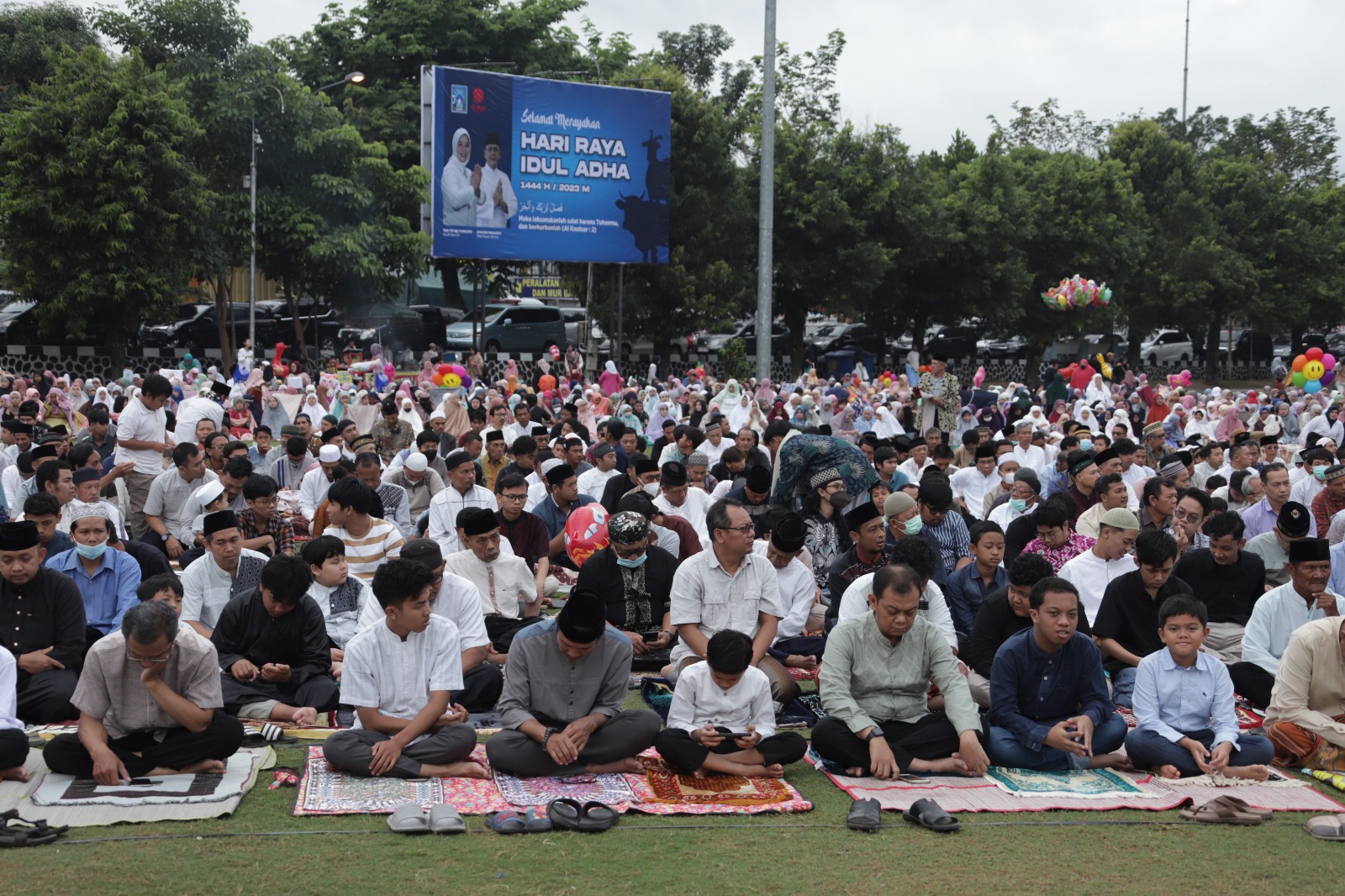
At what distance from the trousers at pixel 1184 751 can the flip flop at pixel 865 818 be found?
1.57 m

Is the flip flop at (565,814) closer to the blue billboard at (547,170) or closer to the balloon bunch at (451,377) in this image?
the balloon bunch at (451,377)

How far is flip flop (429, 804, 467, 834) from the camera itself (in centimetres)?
550

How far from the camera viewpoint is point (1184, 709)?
21.7 ft

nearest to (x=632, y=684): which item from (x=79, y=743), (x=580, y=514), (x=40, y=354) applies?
(x=580, y=514)

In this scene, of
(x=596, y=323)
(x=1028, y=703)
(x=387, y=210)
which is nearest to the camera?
(x=1028, y=703)

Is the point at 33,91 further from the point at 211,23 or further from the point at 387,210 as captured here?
the point at 387,210

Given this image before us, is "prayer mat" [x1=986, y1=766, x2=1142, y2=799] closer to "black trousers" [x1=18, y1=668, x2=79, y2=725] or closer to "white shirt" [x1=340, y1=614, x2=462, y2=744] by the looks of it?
"white shirt" [x1=340, y1=614, x2=462, y2=744]

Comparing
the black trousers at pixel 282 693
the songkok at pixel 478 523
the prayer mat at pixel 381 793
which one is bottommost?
the prayer mat at pixel 381 793

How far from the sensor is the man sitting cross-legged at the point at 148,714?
589 cm

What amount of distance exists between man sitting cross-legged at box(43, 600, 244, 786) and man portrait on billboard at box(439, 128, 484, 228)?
21.1 meters

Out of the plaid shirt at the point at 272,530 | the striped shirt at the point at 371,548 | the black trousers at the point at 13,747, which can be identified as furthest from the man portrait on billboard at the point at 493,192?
the black trousers at the point at 13,747

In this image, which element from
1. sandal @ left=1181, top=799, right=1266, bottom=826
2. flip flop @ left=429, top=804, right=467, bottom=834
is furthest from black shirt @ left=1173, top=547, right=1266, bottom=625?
flip flop @ left=429, top=804, right=467, bottom=834

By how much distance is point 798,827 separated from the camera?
18.7 feet

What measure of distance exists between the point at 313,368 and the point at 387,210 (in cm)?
383
